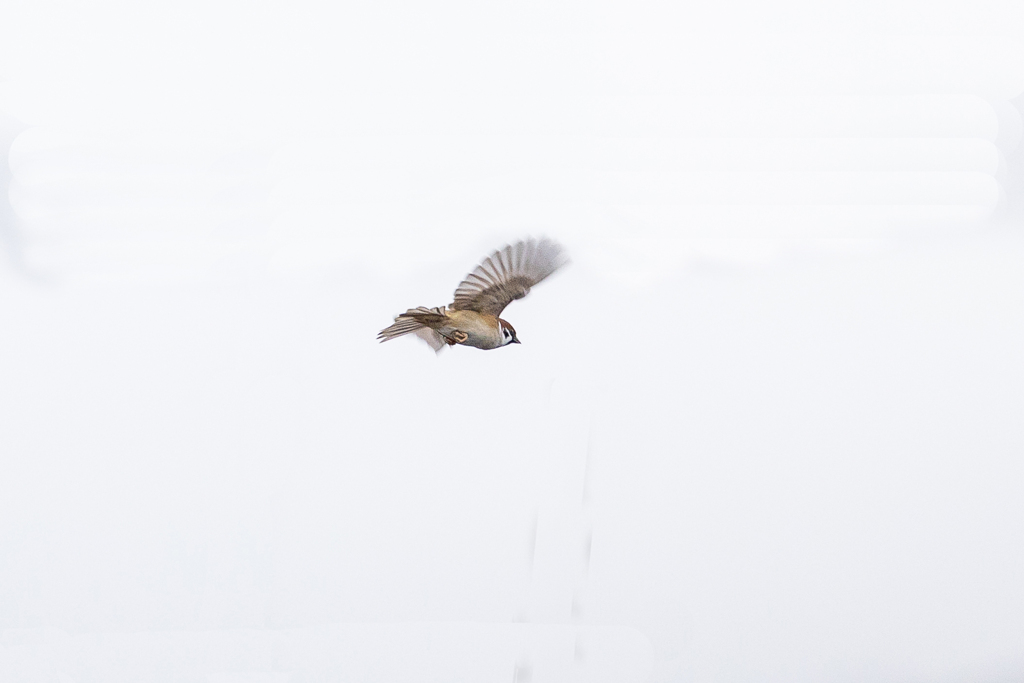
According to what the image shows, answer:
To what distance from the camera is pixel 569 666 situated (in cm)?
153

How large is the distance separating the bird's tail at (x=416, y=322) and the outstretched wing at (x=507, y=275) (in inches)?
1.8

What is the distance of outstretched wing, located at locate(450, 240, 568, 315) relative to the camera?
110 cm

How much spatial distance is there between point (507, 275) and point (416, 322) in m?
0.13

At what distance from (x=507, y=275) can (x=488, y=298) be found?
0.15 feet

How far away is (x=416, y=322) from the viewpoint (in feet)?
3.72

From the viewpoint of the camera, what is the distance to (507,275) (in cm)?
112

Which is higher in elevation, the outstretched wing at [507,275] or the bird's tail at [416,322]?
the outstretched wing at [507,275]

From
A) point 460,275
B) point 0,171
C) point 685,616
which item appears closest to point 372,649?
point 685,616

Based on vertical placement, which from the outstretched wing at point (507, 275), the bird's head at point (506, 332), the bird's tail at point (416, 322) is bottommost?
the bird's tail at point (416, 322)

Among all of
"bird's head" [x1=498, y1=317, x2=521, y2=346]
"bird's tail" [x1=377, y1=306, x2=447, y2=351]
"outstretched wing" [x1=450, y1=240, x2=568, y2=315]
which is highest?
"outstretched wing" [x1=450, y1=240, x2=568, y2=315]

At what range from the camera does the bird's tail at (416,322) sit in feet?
3.59

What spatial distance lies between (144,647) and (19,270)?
2.29 ft

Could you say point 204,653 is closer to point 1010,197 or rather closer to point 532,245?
point 532,245

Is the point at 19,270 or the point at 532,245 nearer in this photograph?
the point at 532,245
